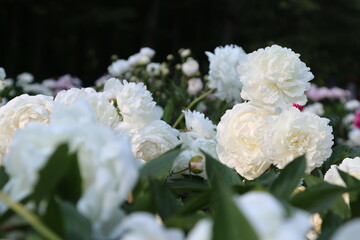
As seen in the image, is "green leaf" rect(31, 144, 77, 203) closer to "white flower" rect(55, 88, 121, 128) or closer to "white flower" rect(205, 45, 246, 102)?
"white flower" rect(55, 88, 121, 128)

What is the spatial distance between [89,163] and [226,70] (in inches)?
64.1

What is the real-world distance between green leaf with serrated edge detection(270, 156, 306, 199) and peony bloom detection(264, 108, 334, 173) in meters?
0.42

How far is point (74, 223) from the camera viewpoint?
24.3 inches

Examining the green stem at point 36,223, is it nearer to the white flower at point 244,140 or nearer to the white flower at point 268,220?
the white flower at point 268,220

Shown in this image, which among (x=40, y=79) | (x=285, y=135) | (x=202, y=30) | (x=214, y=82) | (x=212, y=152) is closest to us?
(x=285, y=135)

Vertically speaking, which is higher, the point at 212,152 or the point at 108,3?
the point at 212,152

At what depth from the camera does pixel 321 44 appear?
1956 centimetres


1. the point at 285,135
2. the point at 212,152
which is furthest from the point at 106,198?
the point at 212,152

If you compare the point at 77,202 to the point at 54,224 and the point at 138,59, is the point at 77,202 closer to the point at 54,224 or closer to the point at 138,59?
the point at 54,224

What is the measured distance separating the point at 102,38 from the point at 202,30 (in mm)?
4007

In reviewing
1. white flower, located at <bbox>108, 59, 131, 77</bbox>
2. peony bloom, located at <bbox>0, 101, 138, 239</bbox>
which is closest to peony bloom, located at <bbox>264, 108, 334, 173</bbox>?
peony bloom, located at <bbox>0, 101, 138, 239</bbox>

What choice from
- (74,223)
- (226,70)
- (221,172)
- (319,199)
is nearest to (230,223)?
(74,223)

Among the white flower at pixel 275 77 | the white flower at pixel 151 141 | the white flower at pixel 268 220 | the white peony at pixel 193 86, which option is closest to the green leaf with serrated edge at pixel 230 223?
the white flower at pixel 268 220

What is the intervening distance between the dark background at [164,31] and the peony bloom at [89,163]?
51.7 ft
